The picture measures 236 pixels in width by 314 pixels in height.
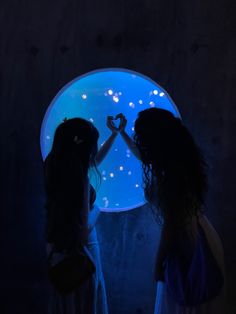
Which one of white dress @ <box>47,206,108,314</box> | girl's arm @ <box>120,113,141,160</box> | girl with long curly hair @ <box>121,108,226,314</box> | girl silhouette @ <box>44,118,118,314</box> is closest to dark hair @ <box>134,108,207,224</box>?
girl with long curly hair @ <box>121,108,226,314</box>

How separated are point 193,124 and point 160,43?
1.27ft

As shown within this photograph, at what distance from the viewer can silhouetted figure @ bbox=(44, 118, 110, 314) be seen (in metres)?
1.44

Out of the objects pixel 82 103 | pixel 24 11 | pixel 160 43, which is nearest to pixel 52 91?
pixel 82 103

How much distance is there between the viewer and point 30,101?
187 cm

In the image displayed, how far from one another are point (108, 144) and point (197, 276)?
600mm

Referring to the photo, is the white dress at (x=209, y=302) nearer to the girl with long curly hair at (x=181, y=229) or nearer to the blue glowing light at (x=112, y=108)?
the girl with long curly hair at (x=181, y=229)

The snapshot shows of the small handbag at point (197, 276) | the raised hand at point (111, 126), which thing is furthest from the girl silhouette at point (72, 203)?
the small handbag at point (197, 276)

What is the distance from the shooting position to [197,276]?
52.1 inches

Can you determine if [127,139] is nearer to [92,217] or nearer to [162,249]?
[92,217]

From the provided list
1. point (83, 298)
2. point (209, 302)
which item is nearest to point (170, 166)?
point (209, 302)

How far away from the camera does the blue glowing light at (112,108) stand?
1648 millimetres

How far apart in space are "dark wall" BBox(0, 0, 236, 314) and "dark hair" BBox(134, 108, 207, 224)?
0.41 metres

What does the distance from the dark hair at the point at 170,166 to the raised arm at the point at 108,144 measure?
0.55 feet

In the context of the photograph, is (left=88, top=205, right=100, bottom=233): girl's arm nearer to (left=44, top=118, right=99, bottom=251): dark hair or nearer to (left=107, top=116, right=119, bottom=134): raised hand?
(left=44, top=118, right=99, bottom=251): dark hair
